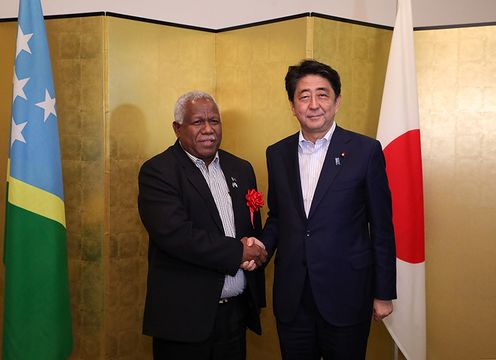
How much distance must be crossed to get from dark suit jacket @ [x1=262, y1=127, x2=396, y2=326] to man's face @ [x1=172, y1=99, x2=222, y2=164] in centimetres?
47

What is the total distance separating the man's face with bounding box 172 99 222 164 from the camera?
238 cm

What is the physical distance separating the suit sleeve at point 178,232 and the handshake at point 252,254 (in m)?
0.04

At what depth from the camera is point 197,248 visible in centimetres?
218

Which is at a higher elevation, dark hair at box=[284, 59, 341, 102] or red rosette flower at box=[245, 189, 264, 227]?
dark hair at box=[284, 59, 341, 102]

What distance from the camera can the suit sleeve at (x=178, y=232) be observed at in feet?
7.19

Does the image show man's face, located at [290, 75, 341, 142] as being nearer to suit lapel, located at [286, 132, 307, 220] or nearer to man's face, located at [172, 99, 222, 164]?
suit lapel, located at [286, 132, 307, 220]

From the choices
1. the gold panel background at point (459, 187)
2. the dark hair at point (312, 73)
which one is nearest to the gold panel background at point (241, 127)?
the gold panel background at point (459, 187)

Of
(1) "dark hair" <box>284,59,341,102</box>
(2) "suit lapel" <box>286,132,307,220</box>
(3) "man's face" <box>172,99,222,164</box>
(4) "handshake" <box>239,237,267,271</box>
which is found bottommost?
(4) "handshake" <box>239,237,267,271</box>

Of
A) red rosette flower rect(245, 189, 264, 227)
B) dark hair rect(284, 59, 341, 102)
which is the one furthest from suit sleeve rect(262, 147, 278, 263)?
dark hair rect(284, 59, 341, 102)

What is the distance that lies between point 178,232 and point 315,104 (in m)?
0.75

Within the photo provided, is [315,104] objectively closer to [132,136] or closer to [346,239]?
[346,239]

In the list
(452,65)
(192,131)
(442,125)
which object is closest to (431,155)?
(442,125)

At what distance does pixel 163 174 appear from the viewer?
7.52 ft

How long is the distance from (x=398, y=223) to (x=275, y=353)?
1.04 meters
